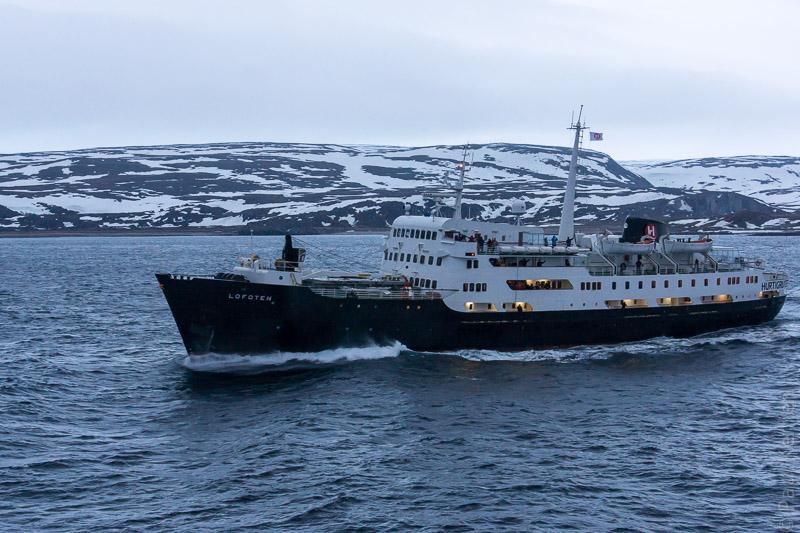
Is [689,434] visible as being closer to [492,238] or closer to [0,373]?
[492,238]

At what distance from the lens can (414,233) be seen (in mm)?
50344

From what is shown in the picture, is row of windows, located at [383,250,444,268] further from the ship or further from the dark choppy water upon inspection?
the dark choppy water

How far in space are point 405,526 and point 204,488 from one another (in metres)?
7.25

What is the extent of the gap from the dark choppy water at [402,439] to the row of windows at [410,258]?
6.00 m

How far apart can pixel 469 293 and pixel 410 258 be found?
193 inches

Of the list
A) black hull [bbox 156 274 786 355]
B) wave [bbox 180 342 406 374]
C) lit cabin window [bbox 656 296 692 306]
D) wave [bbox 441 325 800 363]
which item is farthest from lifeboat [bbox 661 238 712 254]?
wave [bbox 180 342 406 374]

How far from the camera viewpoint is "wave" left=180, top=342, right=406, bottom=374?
1718 inches

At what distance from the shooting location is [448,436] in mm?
33438

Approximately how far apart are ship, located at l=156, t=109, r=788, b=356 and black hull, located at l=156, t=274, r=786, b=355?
0.20 ft

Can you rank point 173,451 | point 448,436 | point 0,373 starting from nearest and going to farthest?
point 173,451, point 448,436, point 0,373

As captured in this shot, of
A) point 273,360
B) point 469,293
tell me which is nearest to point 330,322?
point 273,360

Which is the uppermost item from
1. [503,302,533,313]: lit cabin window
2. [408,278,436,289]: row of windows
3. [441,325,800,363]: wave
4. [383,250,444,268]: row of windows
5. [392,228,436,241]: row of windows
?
[392,228,436,241]: row of windows

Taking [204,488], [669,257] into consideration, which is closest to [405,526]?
[204,488]

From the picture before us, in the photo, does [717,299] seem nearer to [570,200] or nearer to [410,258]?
[570,200]
